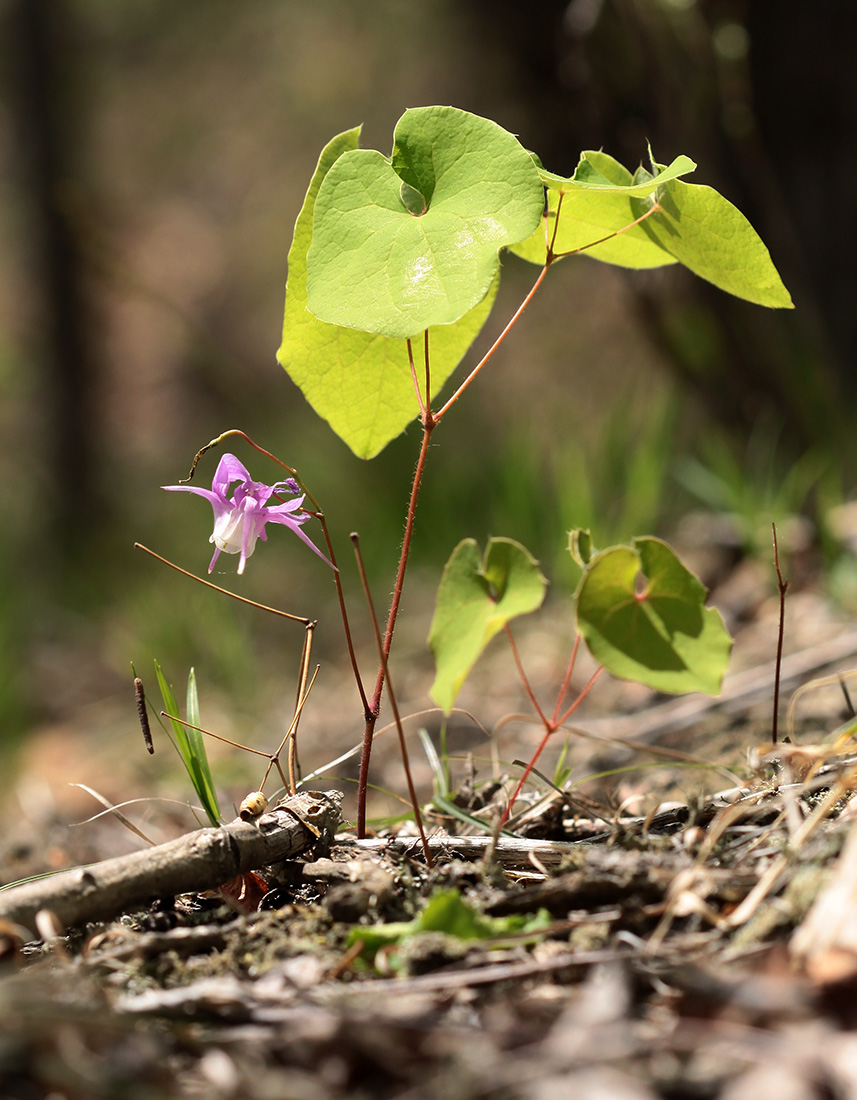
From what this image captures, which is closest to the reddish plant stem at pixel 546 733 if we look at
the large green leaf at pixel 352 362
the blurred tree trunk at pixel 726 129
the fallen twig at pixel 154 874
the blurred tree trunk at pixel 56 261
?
the fallen twig at pixel 154 874

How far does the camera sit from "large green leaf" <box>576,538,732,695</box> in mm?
729

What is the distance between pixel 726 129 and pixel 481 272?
2.38 meters

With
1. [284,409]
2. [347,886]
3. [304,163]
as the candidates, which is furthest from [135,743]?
[304,163]

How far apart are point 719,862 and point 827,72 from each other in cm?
354

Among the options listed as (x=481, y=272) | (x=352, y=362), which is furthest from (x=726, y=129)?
(x=481, y=272)

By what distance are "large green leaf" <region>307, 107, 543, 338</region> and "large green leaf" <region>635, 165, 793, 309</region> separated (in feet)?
0.55

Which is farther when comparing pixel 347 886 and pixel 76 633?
pixel 76 633

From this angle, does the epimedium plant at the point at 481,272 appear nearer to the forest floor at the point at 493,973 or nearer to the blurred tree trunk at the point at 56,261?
the forest floor at the point at 493,973

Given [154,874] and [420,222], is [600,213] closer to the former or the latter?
[420,222]

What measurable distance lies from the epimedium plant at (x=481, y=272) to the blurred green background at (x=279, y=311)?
1.57 m

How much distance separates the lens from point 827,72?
328 centimetres

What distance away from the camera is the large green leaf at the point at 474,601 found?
718mm

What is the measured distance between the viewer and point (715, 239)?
82 cm

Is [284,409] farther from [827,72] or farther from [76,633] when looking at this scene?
[827,72]
